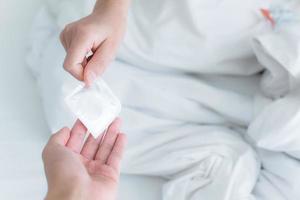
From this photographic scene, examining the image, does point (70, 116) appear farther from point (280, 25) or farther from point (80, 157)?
point (280, 25)

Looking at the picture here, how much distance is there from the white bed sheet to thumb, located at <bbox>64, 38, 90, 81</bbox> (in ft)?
0.90

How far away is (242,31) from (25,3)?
22.5 inches

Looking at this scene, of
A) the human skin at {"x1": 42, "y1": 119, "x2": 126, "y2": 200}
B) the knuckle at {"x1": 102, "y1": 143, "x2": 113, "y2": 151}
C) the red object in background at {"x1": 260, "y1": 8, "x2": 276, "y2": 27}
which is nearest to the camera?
the human skin at {"x1": 42, "y1": 119, "x2": 126, "y2": 200}

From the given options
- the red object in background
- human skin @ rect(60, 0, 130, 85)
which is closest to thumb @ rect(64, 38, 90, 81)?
human skin @ rect(60, 0, 130, 85)

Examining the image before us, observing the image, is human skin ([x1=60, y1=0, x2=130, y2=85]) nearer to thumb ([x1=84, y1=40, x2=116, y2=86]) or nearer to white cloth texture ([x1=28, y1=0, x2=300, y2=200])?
thumb ([x1=84, y1=40, x2=116, y2=86])

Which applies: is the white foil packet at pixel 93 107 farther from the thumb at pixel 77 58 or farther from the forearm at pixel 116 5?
the forearm at pixel 116 5

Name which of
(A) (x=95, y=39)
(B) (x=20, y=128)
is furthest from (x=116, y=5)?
(B) (x=20, y=128)

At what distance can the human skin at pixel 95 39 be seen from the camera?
2.69ft

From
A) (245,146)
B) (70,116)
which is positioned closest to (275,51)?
(245,146)

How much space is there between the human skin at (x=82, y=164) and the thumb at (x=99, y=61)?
0.31ft

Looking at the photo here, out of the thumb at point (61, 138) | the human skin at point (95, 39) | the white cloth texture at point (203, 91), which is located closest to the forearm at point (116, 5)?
the human skin at point (95, 39)

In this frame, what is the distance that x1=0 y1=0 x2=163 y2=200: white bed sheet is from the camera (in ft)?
3.22

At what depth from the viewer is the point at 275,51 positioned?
99 cm

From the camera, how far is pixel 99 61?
843mm
